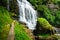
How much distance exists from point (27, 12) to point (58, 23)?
219 inches

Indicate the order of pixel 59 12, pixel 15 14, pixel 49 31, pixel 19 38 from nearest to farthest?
pixel 19 38
pixel 15 14
pixel 49 31
pixel 59 12

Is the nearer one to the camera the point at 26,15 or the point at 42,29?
the point at 42,29

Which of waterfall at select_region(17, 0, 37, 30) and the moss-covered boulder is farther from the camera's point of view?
waterfall at select_region(17, 0, 37, 30)

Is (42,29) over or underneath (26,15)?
underneath

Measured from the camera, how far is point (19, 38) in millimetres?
7621

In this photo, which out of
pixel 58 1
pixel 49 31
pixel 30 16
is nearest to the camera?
pixel 49 31

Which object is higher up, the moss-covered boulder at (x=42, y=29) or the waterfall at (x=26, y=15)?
the waterfall at (x=26, y=15)

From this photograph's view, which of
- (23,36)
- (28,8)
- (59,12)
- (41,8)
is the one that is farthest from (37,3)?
(23,36)

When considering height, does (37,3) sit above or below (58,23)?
above

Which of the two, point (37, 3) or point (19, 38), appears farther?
point (37, 3)

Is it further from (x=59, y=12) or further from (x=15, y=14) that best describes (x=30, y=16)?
(x=59, y=12)

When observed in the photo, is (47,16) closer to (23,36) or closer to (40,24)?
(40,24)

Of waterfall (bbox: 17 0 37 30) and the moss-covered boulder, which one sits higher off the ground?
waterfall (bbox: 17 0 37 30)

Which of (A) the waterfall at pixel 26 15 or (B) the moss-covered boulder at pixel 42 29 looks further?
(A) the waterfall at pixel 26 15
